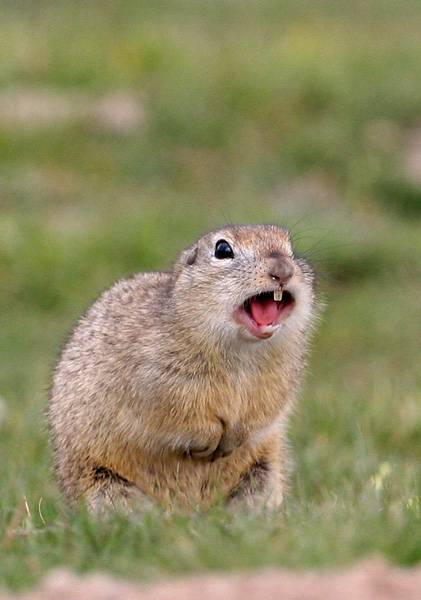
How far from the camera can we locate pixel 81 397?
4406 mm

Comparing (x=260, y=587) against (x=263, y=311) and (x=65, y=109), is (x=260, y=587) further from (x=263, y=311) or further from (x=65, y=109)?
(x=65, y=109)

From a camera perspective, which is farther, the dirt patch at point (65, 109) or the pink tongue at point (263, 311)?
the dirt patch at point (65, 109)

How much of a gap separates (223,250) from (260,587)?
1.94m

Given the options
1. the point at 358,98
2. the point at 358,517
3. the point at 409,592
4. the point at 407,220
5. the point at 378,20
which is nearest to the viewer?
the point at 409,592

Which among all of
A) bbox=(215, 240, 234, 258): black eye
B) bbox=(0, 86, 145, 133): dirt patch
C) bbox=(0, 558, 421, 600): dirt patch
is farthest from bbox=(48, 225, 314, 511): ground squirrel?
bbox=(0, 86, 145, 133): dirt patch

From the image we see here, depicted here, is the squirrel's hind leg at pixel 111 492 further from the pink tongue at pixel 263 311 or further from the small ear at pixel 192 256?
the small ear at pixel 192 256

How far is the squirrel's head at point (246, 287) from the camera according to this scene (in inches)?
162

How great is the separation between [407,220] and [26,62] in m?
5.19

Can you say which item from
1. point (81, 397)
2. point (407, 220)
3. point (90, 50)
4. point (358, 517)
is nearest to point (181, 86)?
point (90, 50)

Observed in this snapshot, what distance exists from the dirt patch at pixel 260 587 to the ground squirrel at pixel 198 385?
133 cm

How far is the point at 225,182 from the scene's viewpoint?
13.0 meters

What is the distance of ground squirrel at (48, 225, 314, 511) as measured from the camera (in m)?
4.19

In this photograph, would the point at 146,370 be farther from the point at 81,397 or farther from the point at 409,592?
the point at 409,592

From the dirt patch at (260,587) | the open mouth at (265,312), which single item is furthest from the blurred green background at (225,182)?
the dirt patch at (260,587)
